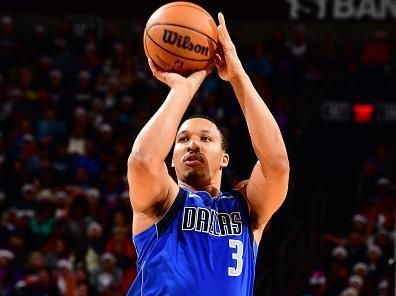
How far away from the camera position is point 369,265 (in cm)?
1057

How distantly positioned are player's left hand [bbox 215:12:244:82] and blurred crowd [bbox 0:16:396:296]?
261 inches

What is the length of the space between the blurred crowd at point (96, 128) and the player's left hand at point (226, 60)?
6.63 m

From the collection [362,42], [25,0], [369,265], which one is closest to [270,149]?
[369,265]

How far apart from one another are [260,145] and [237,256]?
512 mm

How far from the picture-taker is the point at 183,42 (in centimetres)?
393

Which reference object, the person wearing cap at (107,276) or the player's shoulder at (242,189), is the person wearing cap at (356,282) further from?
the player's shoulder at (242,189)

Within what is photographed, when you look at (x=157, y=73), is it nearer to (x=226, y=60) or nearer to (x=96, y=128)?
(x=226, y=60)

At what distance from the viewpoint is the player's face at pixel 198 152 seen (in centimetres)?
402

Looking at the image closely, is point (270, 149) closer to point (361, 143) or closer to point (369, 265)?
point (369, 265)

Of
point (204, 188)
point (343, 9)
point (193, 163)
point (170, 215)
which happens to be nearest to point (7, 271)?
point (343, 9)

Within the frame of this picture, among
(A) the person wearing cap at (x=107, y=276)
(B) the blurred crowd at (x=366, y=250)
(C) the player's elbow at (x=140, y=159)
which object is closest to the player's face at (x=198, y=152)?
(C) the player's elbow at (x=140, y=159)

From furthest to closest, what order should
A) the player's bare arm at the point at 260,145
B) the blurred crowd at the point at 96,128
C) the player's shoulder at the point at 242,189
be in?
the blurred crowd at the point at 96,128 < the player's shoulder at the point at 242,189 < the player's bare arm at the point at 260,145

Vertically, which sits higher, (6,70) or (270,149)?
(6,70)

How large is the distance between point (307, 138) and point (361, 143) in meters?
0.96
